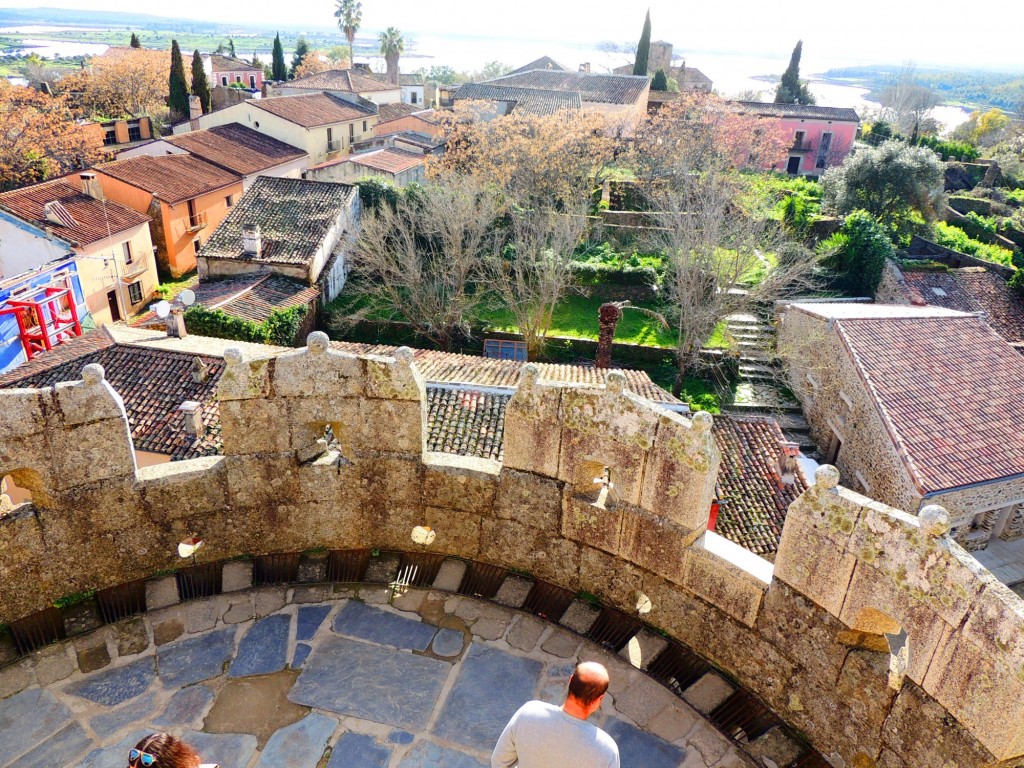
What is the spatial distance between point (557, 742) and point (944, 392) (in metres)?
18.8

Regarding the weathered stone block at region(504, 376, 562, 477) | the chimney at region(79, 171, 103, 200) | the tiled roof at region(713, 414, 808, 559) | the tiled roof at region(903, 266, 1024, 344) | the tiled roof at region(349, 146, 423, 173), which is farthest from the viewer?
the tiled roof at region(349, 146, 423, 173)

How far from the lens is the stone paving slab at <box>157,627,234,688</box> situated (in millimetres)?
5184

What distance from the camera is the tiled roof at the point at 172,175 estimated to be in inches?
1249

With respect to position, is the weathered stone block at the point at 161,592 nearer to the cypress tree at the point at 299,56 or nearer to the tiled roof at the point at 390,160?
the tiled roof at the point at 390,160

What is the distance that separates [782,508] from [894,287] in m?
15.6

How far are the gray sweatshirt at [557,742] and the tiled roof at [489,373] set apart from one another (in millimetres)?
13030

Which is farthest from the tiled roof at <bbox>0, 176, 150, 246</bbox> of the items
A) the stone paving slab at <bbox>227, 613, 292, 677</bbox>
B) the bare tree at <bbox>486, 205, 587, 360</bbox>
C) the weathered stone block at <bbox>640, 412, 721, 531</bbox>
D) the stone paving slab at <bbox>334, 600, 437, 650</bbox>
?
the weathered stone block at <bbox>640, 412, 721, 531</bbox>

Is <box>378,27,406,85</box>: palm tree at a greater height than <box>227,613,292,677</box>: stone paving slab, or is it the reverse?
<box>378,27,406,85</box>: palm tree

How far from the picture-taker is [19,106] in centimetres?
3888

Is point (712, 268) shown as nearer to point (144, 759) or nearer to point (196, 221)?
point (196, 221)

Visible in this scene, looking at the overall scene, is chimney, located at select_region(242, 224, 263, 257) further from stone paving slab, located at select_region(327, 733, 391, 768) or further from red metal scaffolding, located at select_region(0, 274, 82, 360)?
stone paving slab, located at select_region(327, 733, 391, 768)

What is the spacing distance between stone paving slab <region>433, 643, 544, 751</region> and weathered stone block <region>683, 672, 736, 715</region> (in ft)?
3.59

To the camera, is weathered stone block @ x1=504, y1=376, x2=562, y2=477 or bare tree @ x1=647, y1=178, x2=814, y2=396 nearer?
weathered stone block @ x1=504, y1=376, x2=562, y2=477

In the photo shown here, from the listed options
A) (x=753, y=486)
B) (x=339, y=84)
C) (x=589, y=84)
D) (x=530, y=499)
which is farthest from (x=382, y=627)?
(x=339, y=84)
